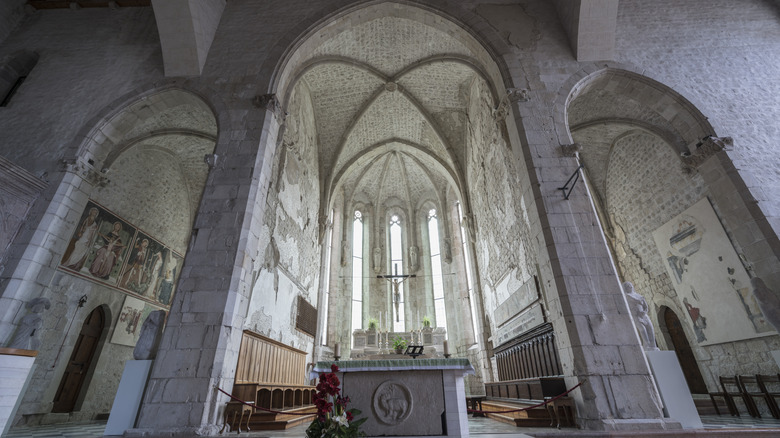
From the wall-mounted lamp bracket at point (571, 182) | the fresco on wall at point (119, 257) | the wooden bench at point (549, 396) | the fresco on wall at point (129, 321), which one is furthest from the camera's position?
the fresco on wall at point (129, 321)

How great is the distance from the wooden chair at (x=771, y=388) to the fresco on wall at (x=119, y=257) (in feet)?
47.3

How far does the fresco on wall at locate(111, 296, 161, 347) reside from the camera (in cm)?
960

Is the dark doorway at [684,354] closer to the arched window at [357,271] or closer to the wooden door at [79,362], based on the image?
the arched window at [357,271]

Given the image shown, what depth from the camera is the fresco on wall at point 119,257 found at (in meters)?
8.48

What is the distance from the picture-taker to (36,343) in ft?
17.7

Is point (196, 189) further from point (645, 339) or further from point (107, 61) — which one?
point (645, 339)

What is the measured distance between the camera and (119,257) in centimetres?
958

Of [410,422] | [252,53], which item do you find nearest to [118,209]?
[252,53]

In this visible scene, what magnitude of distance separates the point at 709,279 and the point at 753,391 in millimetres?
2255

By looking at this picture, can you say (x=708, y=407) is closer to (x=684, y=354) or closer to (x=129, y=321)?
(x=684, y=354)

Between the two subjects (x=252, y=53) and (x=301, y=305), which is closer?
(x=252, y=53)

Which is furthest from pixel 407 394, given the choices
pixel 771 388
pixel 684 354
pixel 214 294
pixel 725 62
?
pixel 725 62

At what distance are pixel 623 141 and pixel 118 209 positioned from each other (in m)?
14.9

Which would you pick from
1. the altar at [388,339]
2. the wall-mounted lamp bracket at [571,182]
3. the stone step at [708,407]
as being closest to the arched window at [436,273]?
the altar at [388,339]
